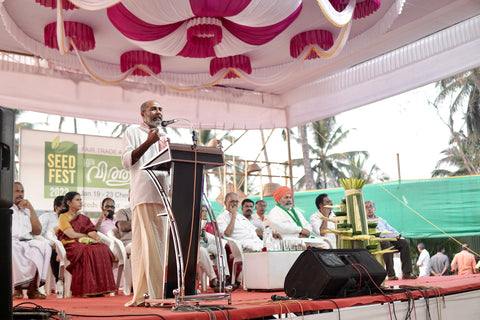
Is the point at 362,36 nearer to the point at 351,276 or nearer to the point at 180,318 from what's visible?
the point at 351,276

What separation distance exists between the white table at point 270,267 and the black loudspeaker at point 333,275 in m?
1.85

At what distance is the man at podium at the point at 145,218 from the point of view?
3684 millimetres

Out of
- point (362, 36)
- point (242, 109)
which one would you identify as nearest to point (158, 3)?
point (362, 36)

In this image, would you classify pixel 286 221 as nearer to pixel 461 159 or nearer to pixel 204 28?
pixel 204 28

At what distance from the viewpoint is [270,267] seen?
18.7ft

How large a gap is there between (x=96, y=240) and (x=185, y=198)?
2.93m

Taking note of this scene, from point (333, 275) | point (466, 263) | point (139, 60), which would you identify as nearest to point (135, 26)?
point (139, 60)

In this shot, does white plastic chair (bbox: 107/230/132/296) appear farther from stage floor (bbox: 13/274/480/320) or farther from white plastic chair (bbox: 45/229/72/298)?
stage floor (bbox: 13/274/480/320)

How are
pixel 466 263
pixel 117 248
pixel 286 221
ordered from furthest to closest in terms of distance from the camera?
Answer: 1. pixel 466 263
2. pixel 286 221
3. pixel 117 248

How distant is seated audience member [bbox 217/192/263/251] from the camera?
22.0ft

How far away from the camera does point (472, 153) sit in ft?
77.0

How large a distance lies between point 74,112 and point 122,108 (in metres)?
0.70

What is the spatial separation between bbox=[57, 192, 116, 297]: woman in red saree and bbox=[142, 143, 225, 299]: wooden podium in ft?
8.66

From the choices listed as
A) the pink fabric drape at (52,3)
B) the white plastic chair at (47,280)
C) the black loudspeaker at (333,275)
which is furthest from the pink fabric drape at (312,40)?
the white plastic chair at (47,280)
